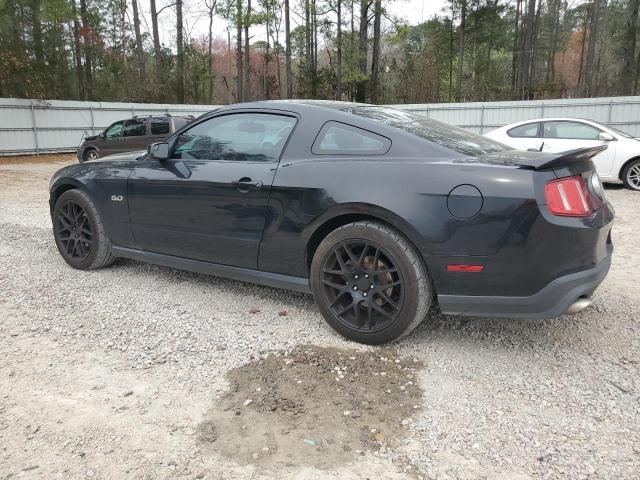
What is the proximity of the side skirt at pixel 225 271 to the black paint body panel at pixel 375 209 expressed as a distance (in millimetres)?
25

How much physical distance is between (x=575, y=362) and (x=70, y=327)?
3275 mm

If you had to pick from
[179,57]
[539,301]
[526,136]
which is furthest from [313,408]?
[179,57]

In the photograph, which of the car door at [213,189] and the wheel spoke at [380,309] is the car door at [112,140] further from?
the wheel spoke at [380,309]

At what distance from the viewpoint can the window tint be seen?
585 inches

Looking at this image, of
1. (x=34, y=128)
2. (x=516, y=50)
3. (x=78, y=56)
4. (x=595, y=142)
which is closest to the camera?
(x=595, y=142)

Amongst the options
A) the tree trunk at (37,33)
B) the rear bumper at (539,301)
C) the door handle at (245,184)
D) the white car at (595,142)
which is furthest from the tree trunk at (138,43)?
the rear bumper at (539,301)

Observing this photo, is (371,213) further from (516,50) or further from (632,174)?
(516,50)

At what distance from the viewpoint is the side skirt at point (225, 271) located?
11.4 ft

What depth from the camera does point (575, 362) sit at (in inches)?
117

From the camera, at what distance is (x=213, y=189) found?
3676 millimetres

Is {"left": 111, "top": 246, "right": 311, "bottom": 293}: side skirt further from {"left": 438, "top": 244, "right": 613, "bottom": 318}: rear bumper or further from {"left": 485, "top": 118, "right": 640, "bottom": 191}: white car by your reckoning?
{"left": 485, "top": 118, "right": 640, "bottom": 191}: white car

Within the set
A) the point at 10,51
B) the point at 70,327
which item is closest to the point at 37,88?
the point at 10,51

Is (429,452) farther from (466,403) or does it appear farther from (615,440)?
(615,440)

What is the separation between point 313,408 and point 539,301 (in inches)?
52.3
